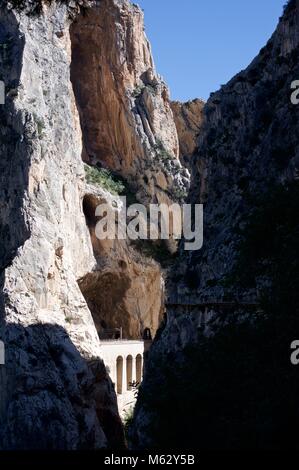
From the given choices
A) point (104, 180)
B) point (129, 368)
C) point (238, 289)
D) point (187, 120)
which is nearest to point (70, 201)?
point (104, 180)

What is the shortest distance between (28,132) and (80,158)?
21.6 ft

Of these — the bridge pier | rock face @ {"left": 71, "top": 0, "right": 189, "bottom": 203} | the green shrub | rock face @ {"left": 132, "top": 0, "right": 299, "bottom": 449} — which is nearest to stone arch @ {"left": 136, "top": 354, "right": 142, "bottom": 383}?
the bridge pier

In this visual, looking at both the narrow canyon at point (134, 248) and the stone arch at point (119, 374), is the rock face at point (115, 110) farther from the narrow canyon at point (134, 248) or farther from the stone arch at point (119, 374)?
the stone arch at point (119, 374)

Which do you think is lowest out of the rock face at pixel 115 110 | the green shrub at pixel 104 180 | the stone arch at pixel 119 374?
the stone arch at pixel 119 374

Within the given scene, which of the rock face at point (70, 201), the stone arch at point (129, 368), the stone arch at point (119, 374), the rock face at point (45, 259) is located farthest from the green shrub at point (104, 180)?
the stone arch at point (119, 374)

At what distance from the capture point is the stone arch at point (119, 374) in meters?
54.1

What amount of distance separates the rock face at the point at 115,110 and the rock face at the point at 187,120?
12.0 m

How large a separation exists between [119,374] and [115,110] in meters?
19.7

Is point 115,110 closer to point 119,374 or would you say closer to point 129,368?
point 129,368

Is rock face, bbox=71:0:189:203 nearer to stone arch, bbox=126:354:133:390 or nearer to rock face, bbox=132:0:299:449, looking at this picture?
stone arch, bbox=126:354:133:390

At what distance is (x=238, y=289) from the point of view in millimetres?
31438

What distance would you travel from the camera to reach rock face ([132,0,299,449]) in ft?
81.0

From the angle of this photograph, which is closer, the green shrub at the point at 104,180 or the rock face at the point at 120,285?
the rock face at the point at 120,285

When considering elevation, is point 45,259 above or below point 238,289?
above
